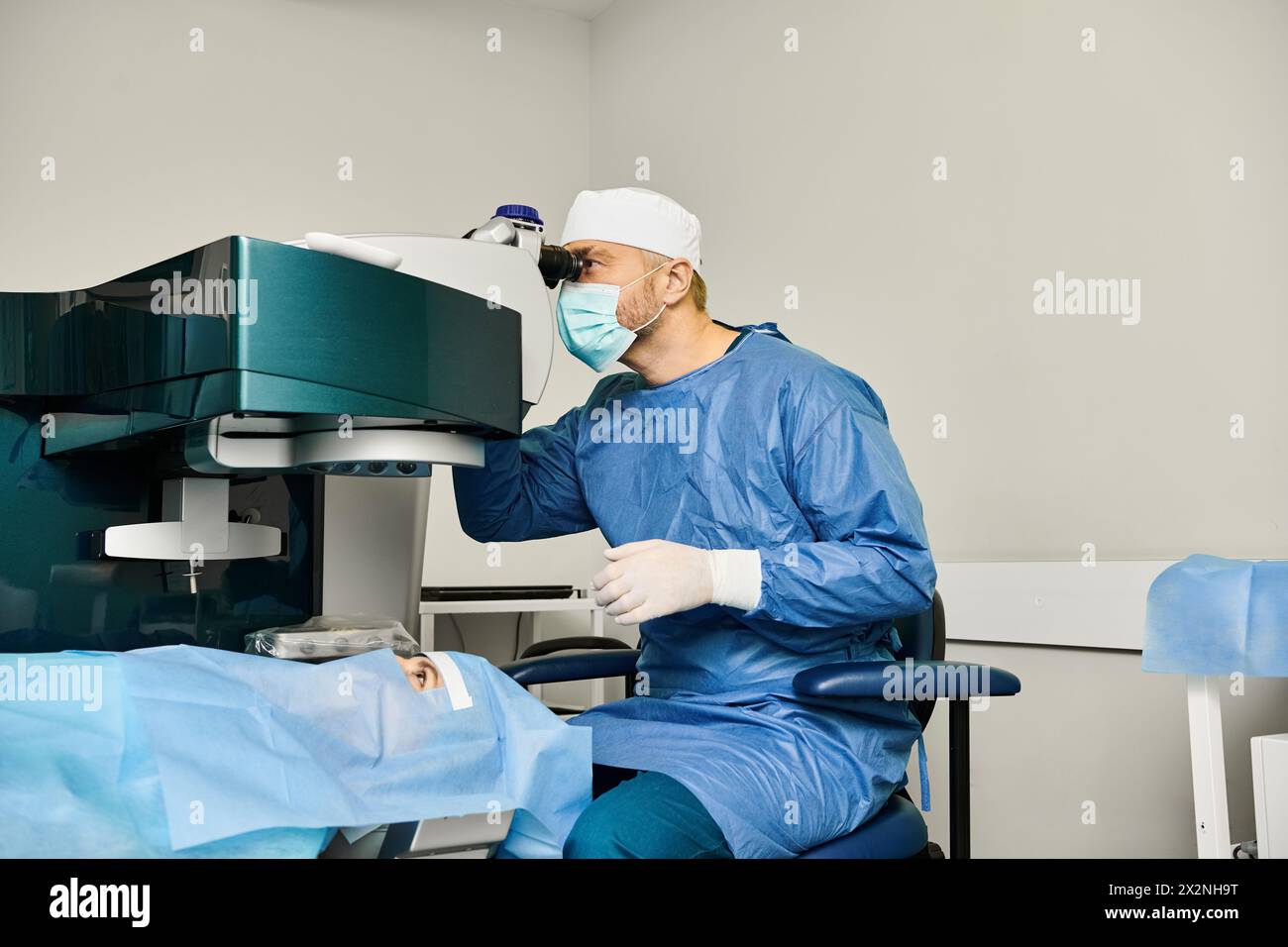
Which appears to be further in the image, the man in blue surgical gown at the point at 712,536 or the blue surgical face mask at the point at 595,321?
the blue surgical face mask at the point at 595,321

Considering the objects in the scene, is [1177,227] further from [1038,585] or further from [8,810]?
[8,810]

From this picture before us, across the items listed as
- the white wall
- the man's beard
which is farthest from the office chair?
the white wall

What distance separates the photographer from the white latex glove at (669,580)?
1.19 m

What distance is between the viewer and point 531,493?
1.67 metres

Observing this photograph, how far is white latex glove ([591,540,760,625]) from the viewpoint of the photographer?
1.19m

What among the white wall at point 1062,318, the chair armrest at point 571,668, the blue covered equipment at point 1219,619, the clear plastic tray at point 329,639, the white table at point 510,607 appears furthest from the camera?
the white table at point 510,607

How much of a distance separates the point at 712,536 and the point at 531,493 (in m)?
0.34

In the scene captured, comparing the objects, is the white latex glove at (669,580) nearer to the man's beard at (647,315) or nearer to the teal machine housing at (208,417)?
the teal machine housing at (208,417)

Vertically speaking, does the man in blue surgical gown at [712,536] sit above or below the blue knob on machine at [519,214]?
below

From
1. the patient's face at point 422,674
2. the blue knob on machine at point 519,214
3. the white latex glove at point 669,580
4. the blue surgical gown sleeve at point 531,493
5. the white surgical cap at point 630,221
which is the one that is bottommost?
the patient's face at point 422,674

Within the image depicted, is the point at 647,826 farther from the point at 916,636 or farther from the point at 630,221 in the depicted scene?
the point at 630,221

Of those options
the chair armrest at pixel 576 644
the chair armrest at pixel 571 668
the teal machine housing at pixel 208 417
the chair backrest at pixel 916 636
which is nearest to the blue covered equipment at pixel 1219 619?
the chair backrest at pixel 916 636

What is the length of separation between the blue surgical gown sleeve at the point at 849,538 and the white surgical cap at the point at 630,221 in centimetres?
37

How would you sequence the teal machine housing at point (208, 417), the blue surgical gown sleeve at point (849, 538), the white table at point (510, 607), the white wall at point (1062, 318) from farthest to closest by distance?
the white table at point (510, 607) → the white wall at point (1062, 318) → the blue surgical gown sleeve at point (849, 538) → the teal machine housing at point (208, 417)
